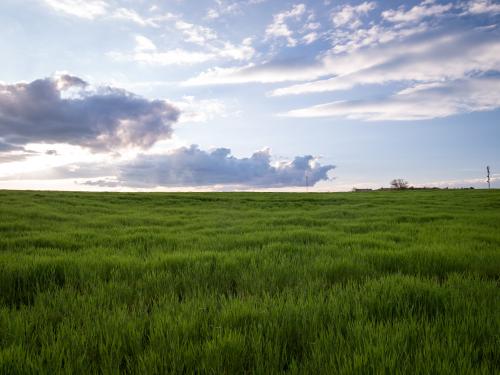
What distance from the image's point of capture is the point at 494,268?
16.4 feet

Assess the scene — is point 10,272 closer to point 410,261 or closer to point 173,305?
point 173,305

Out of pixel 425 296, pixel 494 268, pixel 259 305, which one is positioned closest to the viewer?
pixel 259 305

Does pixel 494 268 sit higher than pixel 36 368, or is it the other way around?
pixel 36 368

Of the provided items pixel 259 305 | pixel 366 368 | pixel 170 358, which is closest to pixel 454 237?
pixel 259 305

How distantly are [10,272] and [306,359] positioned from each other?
13.6ft

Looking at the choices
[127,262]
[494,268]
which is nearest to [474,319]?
[494,268]

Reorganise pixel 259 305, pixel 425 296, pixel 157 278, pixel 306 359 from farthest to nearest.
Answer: pixel 157 278
pixel 425 296
pixel 259 305
pixel 306 359

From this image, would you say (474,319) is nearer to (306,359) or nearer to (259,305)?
(306,359)

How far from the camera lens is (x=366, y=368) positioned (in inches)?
77.1

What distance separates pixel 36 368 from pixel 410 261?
502cm

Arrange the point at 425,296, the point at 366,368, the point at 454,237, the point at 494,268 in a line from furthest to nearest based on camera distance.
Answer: the point at 454,237 < the point at 494,268 < the point at 425,296 < the point at 366,368

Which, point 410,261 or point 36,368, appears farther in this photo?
point 410,261

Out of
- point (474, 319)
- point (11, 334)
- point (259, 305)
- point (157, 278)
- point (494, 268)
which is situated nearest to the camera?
point (11, 334)

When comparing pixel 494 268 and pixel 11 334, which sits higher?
pixel 11 334
